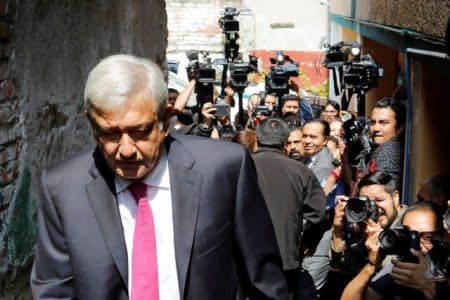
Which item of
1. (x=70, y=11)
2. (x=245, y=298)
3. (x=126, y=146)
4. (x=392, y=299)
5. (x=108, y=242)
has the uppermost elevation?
(x=70, y=11)

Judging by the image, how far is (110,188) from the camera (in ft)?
8.18

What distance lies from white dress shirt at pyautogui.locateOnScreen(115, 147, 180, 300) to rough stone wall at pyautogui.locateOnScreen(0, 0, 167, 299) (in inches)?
53.9

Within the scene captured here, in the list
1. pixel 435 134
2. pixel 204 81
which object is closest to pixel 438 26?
pixel 435 134

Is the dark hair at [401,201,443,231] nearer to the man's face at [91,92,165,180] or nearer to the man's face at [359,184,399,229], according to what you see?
the man's face at [359,184,399,229]

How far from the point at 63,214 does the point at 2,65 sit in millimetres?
1452

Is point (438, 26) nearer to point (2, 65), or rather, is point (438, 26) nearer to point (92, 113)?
point (2, 65)

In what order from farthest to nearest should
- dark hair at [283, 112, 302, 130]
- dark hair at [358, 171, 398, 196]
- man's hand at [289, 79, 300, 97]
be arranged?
man's hand at [289, 79, 300, 97] < dark hair at [283, 112, 302, 130] < dark hair at [358, 171, 398, 196]

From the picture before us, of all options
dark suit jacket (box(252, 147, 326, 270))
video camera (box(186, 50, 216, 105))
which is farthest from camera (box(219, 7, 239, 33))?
dark suit jacket (box(252, 147, 326, 270))

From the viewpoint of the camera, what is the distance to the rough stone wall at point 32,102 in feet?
12.3

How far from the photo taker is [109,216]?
8.05 feet

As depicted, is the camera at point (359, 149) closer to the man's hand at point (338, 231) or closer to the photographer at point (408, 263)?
the man's hand at point (338, 231)

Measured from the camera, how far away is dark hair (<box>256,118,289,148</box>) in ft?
17.3

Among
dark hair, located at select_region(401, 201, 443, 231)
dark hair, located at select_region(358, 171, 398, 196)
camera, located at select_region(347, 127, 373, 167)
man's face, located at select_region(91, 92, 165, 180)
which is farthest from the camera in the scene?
camera, located at select_region(347, 127, 373, 167)

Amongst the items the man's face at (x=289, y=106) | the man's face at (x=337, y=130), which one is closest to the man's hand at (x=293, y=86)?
the man's face at (x=289, y=106)
